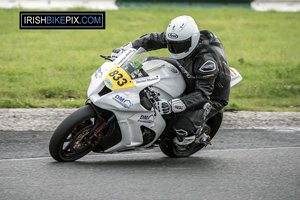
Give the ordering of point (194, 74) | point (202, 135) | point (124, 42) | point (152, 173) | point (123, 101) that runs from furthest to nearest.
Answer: point (124, 42)
point (202, 135)
point (194, 74)
point (152, 173)
point (123, 101)

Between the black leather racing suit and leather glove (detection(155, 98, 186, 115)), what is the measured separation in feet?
0.22

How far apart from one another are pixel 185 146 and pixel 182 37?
4.19 feet

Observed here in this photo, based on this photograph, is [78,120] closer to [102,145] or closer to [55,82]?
[102,145]

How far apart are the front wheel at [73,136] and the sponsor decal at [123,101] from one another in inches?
10.2

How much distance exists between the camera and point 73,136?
4969 millimetres

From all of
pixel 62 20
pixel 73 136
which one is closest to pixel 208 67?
pixel 73 136

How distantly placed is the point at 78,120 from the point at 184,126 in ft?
3.66

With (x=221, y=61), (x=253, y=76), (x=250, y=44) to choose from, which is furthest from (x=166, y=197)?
(x=250, y=44)

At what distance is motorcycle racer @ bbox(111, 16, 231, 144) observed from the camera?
5102 mm

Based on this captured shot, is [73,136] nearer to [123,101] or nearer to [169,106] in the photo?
[123,101]

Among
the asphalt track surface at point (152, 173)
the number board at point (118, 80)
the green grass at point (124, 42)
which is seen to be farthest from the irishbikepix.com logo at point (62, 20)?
the number board at point (118, 80)

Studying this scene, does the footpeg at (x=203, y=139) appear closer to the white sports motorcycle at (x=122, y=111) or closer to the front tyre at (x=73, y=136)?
the white sports motorcycle at (x=122, y=111)

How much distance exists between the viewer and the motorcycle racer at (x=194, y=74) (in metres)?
5.10

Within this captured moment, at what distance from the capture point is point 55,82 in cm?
870
